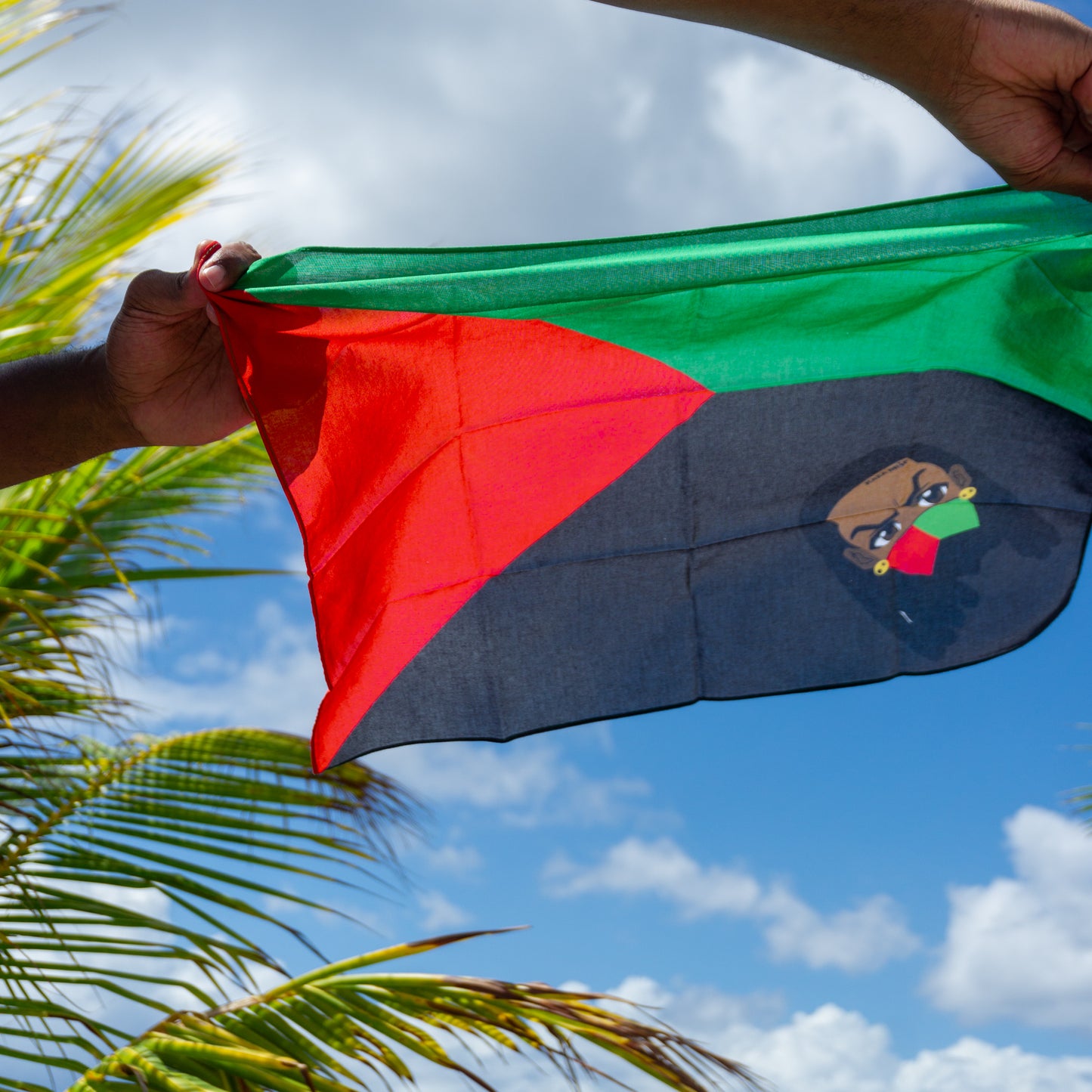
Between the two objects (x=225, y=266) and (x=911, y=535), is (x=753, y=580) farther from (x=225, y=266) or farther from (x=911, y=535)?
(x=225, y=266)

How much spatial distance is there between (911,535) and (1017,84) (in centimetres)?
82

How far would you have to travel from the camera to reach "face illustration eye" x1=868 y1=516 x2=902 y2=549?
1.96 meters

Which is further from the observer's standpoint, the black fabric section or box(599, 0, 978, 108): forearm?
the black fabric section

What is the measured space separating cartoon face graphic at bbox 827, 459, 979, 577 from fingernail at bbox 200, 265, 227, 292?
1196 millimetres

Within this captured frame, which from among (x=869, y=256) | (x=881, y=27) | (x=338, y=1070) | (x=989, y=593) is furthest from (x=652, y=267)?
(x=338, y=1070)

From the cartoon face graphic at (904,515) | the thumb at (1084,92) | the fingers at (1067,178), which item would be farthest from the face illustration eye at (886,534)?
the thumb at (1084,92)

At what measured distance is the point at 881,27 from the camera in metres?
1.39

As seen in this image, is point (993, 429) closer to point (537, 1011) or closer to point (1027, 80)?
point (1027, 80)

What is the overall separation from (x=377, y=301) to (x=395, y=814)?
301 cm

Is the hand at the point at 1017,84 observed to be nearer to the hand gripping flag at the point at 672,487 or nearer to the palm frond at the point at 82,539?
the hand gripping flag at the point at 672,487

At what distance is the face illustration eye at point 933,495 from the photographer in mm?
1951

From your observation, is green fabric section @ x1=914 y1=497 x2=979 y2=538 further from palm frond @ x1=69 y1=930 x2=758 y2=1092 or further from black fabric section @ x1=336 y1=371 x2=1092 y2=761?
palm frond @ x1=69 y1=930 x2=758 y2=1092

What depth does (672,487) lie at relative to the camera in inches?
77.6

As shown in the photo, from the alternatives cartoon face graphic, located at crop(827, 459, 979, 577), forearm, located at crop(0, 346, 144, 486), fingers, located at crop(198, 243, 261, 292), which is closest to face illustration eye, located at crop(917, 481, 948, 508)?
cartoon face graphic, located at crop(827, 459, 979, 577)
